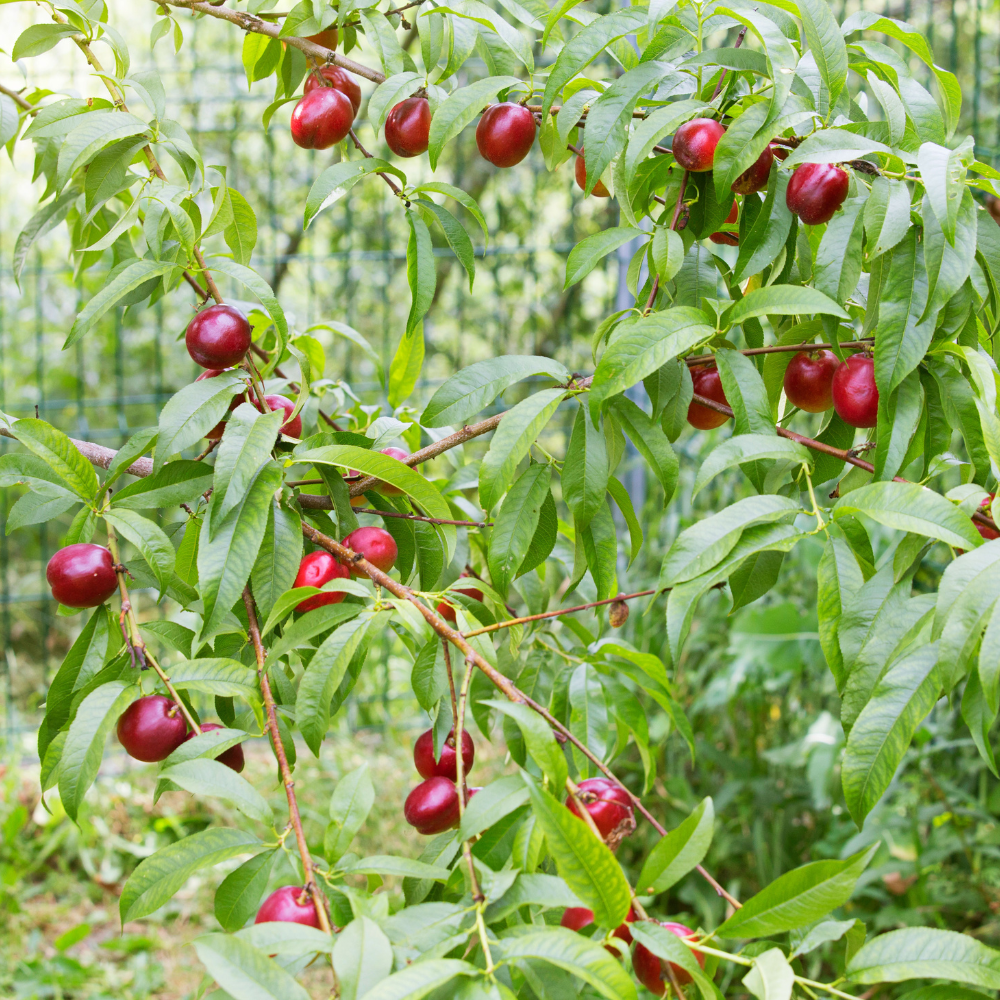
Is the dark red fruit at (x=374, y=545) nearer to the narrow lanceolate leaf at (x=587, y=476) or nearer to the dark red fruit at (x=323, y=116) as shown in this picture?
the narrow lanceolate leaf at (x=587, y=476)

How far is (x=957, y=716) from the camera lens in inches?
63.0

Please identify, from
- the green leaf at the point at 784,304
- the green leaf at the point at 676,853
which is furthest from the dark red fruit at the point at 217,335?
the green leaf at the point at 676,853

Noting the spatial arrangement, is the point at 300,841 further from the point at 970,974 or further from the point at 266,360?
the point at 266,360

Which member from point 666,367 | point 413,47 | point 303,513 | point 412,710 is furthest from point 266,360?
point 413,47

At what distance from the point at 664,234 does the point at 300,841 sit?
421 mm

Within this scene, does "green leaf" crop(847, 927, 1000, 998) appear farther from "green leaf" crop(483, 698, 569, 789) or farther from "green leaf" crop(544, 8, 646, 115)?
"green leaf" crop(544, 8, 646, 115)

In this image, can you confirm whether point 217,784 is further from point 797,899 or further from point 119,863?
point 119,863

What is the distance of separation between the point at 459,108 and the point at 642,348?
22 centimetres

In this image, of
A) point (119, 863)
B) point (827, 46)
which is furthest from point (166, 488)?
point (119, 863)

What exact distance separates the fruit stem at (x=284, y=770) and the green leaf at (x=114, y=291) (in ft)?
0.67

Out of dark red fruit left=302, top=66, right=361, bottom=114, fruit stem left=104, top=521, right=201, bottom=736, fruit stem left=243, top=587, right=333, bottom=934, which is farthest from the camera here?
dark red fruit left=302, top=66, right=361, bottom=114

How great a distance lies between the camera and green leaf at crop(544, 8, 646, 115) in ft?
1.95

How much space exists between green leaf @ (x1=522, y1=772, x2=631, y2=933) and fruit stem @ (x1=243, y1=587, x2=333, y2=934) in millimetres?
124

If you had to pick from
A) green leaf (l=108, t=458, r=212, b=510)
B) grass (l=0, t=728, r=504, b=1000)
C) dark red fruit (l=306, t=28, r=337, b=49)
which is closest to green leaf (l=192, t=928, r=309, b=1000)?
green leaf (l=108, t=458, r=212, b=510)
